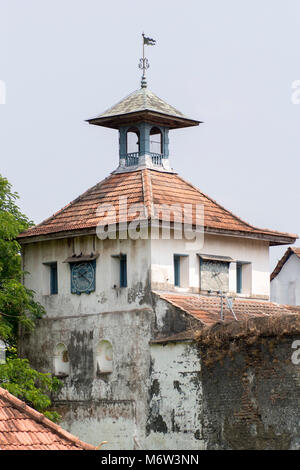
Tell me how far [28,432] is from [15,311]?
13513 mm

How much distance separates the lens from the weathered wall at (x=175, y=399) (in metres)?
30.7

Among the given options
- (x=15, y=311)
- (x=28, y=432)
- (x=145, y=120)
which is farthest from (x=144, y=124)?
(x=28, y=432)

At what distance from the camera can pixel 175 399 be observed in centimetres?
3122

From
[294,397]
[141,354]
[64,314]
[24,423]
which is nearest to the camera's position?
[24,423]

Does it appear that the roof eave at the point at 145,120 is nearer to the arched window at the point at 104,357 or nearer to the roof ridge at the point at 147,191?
the roof ridge at the point at 147,191

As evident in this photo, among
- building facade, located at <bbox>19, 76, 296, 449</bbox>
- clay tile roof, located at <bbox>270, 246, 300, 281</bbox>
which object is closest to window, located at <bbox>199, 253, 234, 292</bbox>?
building facade, located at <bbox>19, 76, 296, 449</bbox>

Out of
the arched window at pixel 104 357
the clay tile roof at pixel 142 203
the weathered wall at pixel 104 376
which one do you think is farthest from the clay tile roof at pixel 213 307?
the arched window at pixel 104 357

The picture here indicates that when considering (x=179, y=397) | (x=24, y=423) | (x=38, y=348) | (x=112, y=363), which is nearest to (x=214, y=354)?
(x=179, y=397)

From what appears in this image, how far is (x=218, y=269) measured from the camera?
34750 millimetres

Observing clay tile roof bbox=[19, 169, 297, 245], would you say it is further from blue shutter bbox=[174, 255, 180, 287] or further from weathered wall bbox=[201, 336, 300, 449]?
weathered wall bbox=[201, 336, 300, 449]

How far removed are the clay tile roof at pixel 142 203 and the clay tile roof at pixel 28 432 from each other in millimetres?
11104

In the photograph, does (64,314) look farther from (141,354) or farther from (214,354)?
(214,354)

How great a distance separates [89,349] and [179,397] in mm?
3591
